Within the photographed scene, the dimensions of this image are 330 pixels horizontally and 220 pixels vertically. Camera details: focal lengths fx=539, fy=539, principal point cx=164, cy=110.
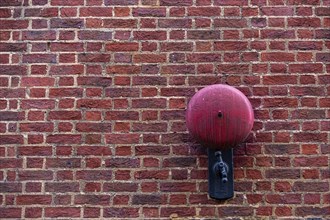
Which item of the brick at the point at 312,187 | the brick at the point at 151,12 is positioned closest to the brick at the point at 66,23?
the brick at the point at 151,12

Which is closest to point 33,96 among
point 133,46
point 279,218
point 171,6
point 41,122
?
point 41,122

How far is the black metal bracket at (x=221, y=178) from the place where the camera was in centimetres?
304

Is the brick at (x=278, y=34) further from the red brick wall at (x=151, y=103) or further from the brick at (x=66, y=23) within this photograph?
the brick at (x=66, y=23)

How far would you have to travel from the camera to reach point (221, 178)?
3.02m

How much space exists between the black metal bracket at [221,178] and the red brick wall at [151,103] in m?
0.06

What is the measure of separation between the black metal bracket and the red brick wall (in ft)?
0.20

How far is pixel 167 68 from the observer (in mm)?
3244

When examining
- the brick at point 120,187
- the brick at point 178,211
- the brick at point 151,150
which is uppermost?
the brick at point 151,150

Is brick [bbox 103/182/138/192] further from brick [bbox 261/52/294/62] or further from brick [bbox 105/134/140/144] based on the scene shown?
brick [bbox 261/52/294/62]

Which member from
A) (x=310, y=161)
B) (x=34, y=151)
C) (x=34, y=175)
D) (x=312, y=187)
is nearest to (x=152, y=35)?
(x=34, y=151)

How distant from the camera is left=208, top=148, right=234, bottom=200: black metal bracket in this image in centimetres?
304

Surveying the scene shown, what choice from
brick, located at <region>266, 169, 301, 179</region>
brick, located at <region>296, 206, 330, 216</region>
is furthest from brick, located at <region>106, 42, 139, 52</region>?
brick, located at <region>296, 206, 330, 216</region>

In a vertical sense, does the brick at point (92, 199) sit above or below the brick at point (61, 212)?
above

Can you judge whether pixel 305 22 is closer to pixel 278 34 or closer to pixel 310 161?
pixel 278 34
